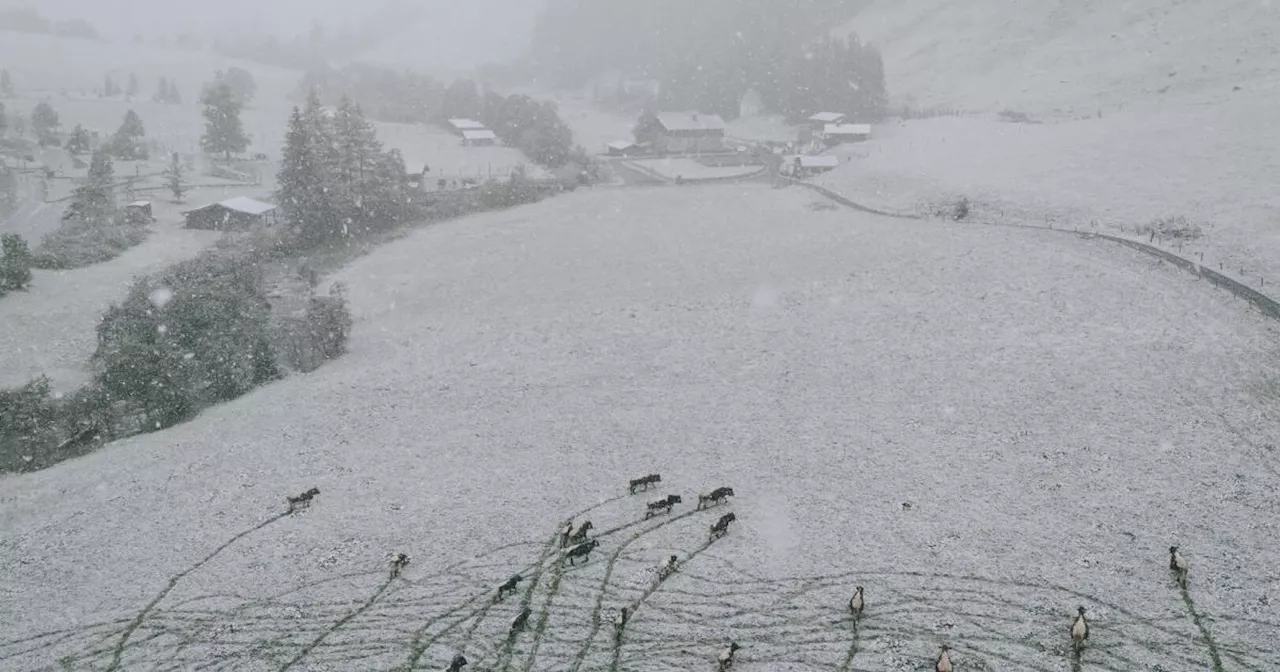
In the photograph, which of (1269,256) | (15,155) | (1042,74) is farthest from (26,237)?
(1042,74)

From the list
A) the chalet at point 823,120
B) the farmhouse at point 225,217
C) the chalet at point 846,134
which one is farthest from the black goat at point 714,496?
the chalet at point 823,120

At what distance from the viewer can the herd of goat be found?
15914 millimetres

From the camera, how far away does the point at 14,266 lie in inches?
1607

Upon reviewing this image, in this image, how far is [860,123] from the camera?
86.2 m

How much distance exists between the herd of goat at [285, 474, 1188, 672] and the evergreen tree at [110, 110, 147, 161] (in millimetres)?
68965

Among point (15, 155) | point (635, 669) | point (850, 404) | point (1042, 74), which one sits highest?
point (1042, 74)

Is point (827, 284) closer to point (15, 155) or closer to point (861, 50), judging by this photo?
point (861, 50)

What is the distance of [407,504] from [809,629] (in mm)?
11779

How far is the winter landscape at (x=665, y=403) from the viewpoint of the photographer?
17.6m

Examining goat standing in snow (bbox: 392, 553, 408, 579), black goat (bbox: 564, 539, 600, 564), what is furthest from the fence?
goat standing in snow (bbox: 392, 553, 408, 579)

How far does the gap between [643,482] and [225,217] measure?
1731 inches

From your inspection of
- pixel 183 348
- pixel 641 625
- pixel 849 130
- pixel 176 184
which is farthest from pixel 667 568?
pixel 849 130

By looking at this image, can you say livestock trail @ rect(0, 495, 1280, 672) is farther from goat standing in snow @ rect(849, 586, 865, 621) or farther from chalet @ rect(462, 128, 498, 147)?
chalet @ rect(462, 128, 498, 147)

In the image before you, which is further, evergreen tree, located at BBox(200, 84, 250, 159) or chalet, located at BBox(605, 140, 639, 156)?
chalet, located at BBox(605, 140, 639, 156)
